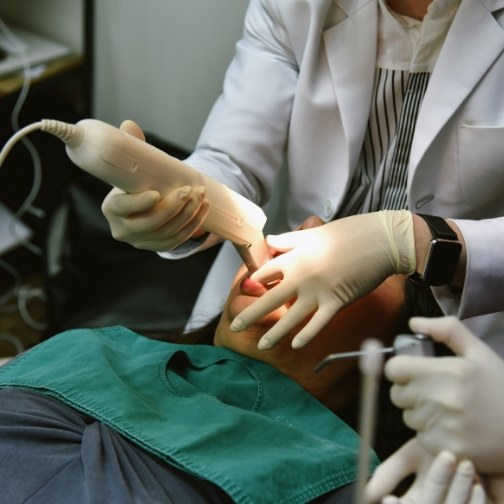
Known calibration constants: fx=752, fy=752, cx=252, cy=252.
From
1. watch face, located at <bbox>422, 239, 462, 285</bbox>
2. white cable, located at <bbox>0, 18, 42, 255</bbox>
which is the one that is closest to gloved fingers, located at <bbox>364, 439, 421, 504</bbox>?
watch face, located at <bbox>422, 239, 462, 285</bbox>

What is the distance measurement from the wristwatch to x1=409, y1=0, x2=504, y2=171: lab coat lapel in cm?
18

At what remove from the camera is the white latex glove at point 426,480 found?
743 millimetres

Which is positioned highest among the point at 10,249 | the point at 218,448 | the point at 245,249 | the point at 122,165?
the point at 122,165

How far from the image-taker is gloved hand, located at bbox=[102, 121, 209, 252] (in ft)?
3.39

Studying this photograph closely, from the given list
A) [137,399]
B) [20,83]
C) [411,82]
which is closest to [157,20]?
[20,83]

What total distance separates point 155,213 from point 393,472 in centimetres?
48

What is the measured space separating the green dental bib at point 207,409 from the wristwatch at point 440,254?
263 mm

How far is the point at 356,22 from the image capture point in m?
1.29

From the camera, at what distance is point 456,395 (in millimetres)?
767

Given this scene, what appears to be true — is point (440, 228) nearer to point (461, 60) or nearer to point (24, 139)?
point (461, 60)

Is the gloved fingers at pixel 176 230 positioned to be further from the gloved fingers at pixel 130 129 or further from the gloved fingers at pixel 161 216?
the gloved fingers at pixel 130 129

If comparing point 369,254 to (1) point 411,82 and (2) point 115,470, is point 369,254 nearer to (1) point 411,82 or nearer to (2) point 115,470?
(1) point 411,82

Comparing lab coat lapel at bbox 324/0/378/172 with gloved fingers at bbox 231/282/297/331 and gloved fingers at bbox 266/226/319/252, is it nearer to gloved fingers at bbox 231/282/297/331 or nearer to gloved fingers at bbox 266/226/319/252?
gloved fingers at bbox 266/226/319/252

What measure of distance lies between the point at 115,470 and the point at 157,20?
1.27m
